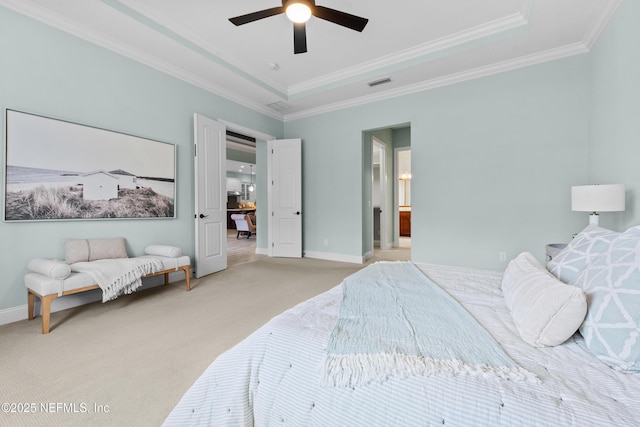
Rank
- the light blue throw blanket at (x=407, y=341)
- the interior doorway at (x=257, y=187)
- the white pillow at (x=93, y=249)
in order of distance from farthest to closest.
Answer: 1. the interior doorway at (x=257, y=187)
2. the white pillow at (x=93, y=249)
3. the light blue throw blanket at (x=407, y=341)

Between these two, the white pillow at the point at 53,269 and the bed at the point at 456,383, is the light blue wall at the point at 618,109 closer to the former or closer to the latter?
the bed at the point at 456,383

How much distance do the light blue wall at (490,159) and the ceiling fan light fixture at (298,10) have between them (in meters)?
2.51

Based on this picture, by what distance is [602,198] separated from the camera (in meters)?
2.22

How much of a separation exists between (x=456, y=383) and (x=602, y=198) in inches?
96.9

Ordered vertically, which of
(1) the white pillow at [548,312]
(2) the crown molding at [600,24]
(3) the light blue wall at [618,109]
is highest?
(2) the crown molding at [600,24]

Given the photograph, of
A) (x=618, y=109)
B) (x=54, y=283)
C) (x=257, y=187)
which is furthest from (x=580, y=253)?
(x=257, y=187)

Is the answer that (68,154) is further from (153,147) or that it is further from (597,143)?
(597,143)

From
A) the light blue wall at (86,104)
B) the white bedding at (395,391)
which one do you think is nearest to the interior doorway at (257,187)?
the light blue wall at (86,104)

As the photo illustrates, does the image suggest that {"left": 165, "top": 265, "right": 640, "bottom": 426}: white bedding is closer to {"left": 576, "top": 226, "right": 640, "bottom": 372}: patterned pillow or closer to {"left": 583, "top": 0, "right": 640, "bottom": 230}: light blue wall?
{"left": 576, "top": 226, "right": 640, "bottom": 372}: patterned pillow

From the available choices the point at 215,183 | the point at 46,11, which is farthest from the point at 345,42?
the point at 46,11

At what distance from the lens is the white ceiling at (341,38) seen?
2.72m

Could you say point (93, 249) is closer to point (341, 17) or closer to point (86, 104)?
point (86, 104)

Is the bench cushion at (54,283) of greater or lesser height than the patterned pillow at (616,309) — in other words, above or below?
below

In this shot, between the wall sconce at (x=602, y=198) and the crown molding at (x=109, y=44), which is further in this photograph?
the crown molding at (x=109, y=44)
